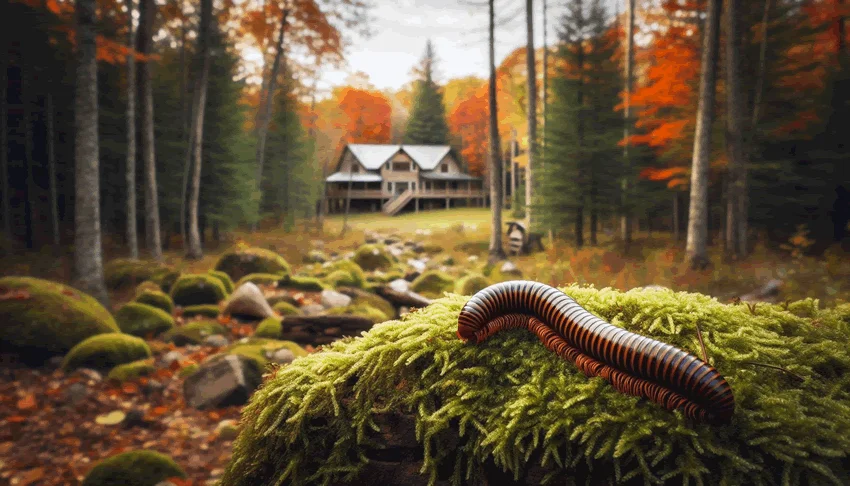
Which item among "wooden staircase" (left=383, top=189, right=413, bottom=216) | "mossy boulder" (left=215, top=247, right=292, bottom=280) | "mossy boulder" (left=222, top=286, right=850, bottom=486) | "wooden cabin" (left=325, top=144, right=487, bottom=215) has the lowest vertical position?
"mossy boulder" (left=215, top=247, right=292, bottom=280)

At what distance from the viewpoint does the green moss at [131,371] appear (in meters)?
6.25

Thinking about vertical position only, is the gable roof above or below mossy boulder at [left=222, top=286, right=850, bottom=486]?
above

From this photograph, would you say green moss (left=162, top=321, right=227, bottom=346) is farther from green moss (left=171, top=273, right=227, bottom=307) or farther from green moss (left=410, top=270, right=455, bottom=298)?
green moss (left=410, top=270, right=455, bottom=298)

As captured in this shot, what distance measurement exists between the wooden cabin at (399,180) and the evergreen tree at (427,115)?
2372 millimetres

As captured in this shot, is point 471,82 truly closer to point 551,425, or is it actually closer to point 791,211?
point 791,211

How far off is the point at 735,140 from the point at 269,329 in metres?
12.6

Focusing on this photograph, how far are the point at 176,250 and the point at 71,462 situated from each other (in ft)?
57.4

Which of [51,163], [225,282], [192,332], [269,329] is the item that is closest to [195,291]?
[225,282]

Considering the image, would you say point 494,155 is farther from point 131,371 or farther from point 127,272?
point 131,371

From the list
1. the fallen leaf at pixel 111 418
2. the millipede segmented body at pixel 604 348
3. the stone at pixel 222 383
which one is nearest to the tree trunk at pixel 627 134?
the stone at pixel 222 383

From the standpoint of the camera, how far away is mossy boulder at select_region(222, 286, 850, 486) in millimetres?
1271

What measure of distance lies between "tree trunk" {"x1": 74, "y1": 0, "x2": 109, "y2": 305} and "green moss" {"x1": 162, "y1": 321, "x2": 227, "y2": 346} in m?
2.09

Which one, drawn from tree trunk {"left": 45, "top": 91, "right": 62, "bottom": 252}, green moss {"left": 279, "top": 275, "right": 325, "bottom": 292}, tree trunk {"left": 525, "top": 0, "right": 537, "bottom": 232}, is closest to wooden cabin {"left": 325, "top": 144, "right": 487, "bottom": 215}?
tree trunk {"left": 525, "top": 0, "right": 537, "bottom": 232}

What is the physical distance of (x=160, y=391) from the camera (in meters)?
6.20
